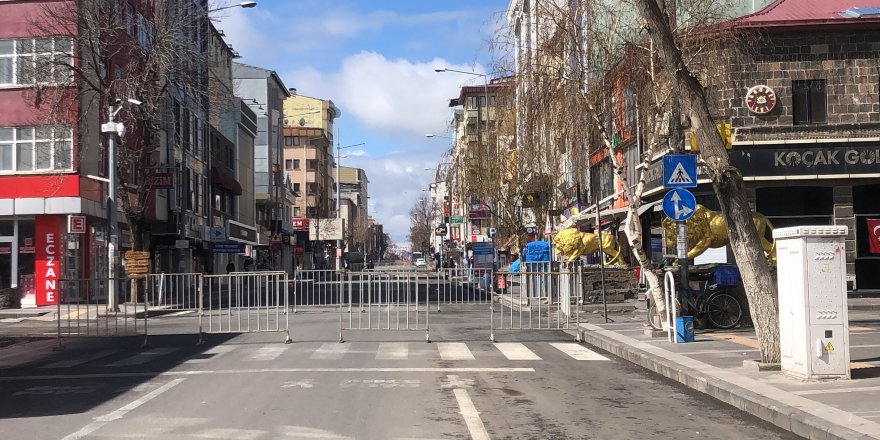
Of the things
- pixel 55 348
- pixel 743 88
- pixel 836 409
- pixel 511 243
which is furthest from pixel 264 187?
pixel 836 409

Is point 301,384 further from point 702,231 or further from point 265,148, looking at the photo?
point 265,148

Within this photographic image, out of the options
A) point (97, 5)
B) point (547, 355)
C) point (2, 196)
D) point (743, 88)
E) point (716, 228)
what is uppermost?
point (97, 5)

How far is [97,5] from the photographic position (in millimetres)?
29891

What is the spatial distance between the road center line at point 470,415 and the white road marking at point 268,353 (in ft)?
15.9

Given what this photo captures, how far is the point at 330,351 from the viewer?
51.4 ft

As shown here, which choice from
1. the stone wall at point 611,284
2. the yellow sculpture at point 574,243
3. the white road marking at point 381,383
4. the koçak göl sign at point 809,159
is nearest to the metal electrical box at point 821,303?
the white road marking at point 381,383

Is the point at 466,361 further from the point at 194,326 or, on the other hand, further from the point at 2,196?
the point at 2,196

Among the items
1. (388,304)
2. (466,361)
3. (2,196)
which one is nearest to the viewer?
(466,361)

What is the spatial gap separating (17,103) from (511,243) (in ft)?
82.0

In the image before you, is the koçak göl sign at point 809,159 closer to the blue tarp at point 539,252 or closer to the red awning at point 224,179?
the blue tarp at point 539,252

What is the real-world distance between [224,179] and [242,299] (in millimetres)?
41985

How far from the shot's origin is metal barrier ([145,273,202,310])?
19500mm

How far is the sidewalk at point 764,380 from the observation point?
26.4 ft

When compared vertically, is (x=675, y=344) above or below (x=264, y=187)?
below
